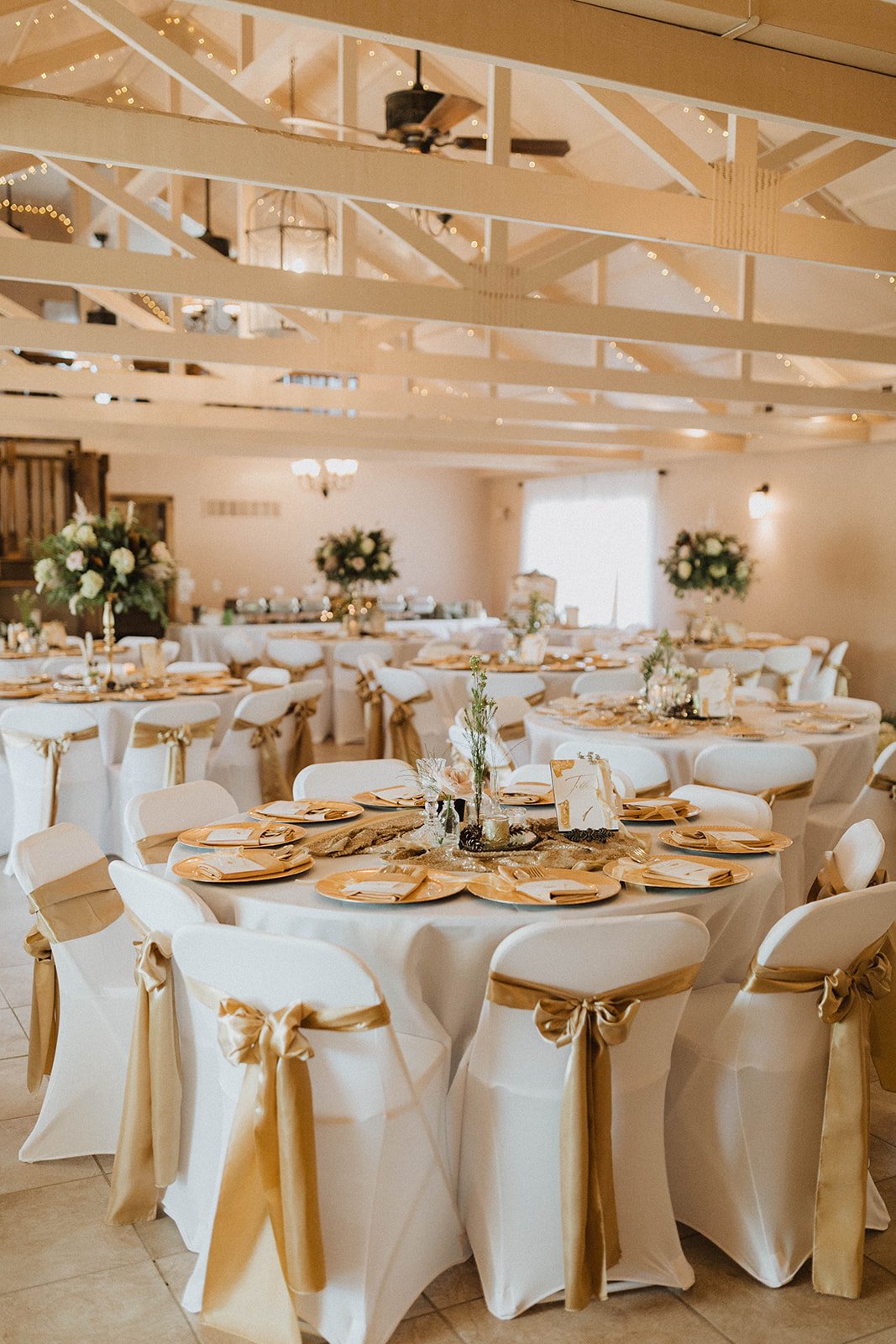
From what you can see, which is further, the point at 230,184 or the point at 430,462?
the point at 430,462

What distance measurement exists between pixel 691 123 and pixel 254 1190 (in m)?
8.14

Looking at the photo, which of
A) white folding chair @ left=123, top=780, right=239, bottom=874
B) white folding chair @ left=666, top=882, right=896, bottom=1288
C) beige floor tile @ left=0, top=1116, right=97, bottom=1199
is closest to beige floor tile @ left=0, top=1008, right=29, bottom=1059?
beige floor tile @ left=0, top=1116, right=97, bottom=1199

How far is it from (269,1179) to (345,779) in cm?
198

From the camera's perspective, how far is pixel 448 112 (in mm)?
5914

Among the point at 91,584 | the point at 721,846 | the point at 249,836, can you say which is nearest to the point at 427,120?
the point at 91,584

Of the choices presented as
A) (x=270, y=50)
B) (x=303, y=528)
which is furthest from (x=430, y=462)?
(x=270, y=50)

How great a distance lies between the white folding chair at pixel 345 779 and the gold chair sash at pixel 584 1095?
5.77 ft

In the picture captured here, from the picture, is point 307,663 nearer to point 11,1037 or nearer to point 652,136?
point 652,136

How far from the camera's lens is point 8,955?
4.86 meters

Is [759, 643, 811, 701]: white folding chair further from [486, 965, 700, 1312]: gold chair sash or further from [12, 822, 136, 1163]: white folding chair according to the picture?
[486, 965, 700, 1312]: gold chair sash

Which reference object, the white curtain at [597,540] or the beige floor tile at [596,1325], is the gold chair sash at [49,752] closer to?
the beige floor tile at [596,1325]

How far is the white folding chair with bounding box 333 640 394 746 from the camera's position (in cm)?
1008

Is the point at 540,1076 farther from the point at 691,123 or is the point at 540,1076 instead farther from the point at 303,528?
the point at 303,528

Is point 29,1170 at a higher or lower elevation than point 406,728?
lower
